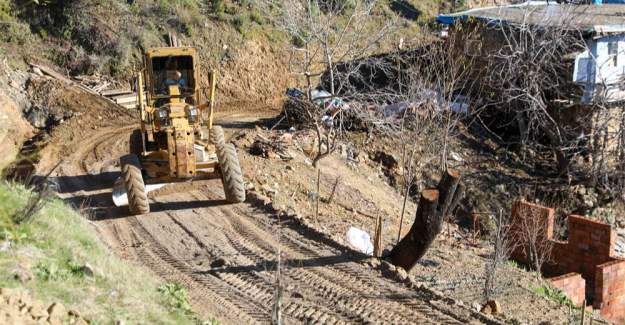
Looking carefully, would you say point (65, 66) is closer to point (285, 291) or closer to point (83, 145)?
point (83, 145)

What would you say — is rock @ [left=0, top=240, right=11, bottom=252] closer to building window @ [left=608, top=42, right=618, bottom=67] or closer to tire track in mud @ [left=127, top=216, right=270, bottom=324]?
tire track in mud @ [left=127, top=216, right=270, bottom=324]

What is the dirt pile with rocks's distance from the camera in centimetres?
645

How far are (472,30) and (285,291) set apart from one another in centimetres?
1704

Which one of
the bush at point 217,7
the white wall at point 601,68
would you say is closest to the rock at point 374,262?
the white wall at point 601,68

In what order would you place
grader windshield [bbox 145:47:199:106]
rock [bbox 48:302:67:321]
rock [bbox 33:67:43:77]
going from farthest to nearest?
rock [bbox 33:67:43:77] < grader windshield [bbox 145:47:199:106] < rock [bbox 48:302:67:321]

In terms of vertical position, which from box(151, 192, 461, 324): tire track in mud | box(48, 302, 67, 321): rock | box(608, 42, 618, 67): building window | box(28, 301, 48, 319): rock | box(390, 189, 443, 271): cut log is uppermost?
box(608, 42, 618, 67): building window

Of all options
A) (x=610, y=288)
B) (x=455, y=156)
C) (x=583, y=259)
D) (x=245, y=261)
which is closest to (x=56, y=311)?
(x=245, y=261)

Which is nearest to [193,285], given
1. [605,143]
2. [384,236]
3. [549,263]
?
[384,236]

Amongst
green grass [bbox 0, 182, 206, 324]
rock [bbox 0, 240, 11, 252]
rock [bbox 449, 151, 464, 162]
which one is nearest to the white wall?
rock [bbox 449, 151, 464, 162]

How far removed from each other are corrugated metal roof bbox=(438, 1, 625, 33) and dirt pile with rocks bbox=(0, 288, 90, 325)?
56.3ft

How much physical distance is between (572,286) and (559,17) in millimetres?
11449

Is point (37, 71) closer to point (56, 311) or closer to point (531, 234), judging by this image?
point (531, 234)

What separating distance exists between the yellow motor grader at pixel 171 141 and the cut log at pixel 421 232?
334 cm

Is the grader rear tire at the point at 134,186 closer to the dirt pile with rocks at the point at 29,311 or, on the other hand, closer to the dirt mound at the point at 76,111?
the dirt pile with rocks at the point at 29,311
